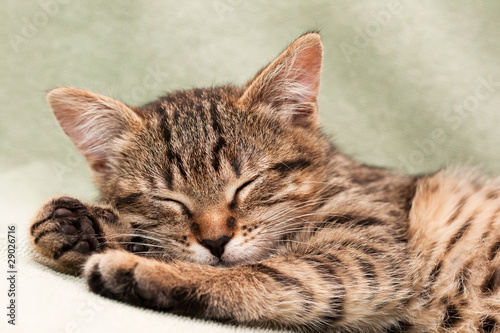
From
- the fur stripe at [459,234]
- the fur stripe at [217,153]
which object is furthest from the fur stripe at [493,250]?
the fur stripe at [217,153]

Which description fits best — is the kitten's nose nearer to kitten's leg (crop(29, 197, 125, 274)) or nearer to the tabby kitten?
the tabby kitten

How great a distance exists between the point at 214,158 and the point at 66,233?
50 centimetres

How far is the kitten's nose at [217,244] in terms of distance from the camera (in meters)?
1.56

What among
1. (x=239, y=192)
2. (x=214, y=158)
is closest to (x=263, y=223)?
(x=239, y=192)

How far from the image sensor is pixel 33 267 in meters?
1.61

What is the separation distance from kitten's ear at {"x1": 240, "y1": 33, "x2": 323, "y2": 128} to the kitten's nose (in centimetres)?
54

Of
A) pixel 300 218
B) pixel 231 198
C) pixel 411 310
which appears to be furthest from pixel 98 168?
pixel 411 310

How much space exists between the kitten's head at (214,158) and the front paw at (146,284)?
9.3 inches

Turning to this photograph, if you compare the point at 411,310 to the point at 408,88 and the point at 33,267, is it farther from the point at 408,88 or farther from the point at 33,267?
the point at 408,88

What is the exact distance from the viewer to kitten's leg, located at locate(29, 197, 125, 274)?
157 centimetres

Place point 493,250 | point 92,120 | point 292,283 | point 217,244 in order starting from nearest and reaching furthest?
point 292,283, point 217,244, point 493,250, point 92,120

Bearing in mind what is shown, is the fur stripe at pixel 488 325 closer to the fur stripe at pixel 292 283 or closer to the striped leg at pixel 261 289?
the striped leg at pixel 261 289

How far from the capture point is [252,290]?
140 cm

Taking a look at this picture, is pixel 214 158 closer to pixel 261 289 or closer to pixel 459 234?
pixel 261 289
